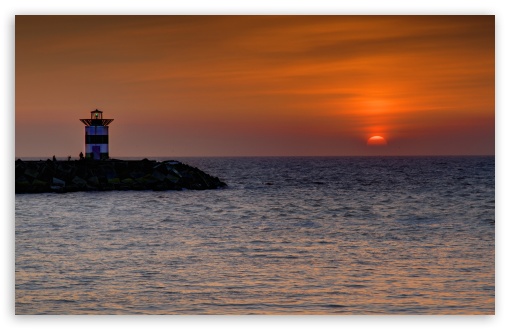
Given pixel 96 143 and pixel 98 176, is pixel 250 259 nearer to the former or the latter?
pixel 96 143

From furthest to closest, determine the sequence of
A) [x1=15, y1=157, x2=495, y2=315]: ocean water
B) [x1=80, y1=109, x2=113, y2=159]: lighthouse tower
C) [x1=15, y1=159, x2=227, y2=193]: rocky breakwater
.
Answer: [x1=15, y1=159, x2=227, y2=193]: rocky breakwater → [x1=80, y1=109, x2=113, y2=159]: lighthouse tower → [x1=15, y1=157, x2=495, y2=315]: ocean water

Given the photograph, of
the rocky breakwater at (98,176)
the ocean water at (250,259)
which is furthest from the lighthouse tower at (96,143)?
the ocean water at (250,259)

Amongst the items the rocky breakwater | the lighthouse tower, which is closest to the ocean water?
the lighthouse tower

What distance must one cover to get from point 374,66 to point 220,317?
4.38 metres

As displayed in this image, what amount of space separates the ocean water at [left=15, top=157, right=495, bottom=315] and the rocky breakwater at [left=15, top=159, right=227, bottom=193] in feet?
14.0

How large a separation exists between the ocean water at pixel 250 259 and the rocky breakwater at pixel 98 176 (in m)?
4.28

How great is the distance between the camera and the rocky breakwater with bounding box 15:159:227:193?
96.2ft

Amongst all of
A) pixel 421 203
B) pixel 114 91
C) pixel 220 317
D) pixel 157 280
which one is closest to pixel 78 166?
pixel 421 203

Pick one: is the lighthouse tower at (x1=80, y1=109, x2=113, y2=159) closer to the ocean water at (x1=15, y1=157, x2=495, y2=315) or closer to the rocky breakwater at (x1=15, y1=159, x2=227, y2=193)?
the rocky breakwater at (x1=15, y1=159, x2=227, y2=193)

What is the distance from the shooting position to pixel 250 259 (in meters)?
13.3

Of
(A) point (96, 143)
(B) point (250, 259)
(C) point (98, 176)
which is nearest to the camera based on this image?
(B) point (250, 259)

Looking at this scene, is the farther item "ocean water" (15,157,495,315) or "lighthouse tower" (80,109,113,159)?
"lighthouse tower" (80,109,113,159)

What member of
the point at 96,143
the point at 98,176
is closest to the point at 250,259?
the point at 96,143

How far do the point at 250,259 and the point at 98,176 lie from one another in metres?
18.6
